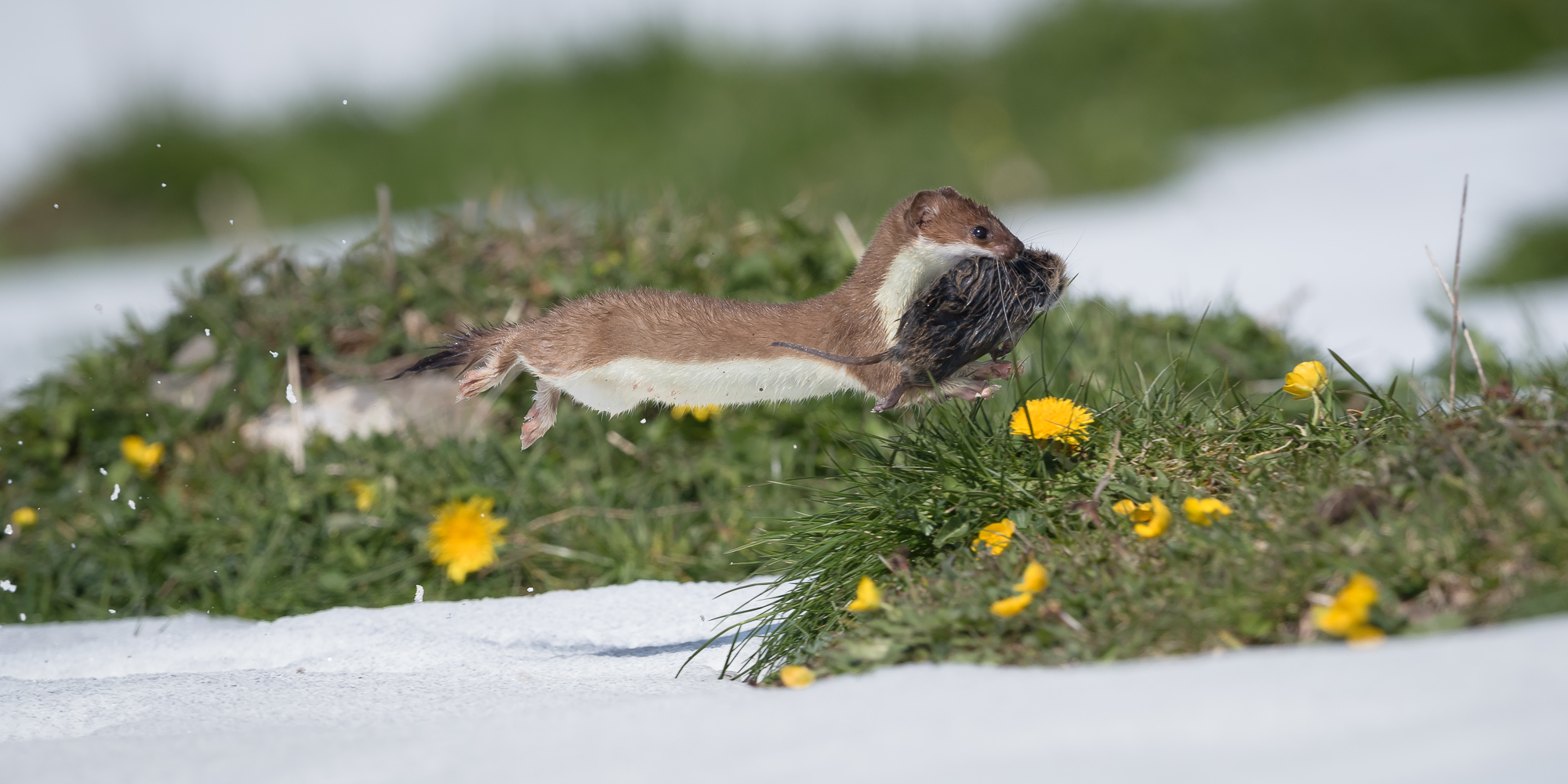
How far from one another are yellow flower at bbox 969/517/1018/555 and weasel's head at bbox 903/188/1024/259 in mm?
536

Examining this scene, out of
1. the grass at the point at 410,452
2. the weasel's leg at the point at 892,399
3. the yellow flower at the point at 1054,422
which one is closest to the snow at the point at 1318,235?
the grass at the point at 410,452

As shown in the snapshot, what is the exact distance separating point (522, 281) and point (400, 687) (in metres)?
2.05

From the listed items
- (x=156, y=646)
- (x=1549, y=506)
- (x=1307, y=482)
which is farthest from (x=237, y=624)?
(x=1549, y=506)

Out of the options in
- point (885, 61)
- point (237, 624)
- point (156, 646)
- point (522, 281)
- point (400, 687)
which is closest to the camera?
point (400, 687)

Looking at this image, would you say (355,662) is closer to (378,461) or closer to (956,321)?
(378,461)

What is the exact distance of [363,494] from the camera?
12.1 ft

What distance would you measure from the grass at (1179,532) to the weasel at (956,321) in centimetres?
38

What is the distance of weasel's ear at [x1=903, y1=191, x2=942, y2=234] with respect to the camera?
2.07 metres

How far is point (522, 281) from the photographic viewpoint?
166 inches

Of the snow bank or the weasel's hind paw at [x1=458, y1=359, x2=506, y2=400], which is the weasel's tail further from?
the snow bank

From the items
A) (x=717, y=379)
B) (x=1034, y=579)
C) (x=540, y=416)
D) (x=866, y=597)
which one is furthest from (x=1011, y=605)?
(x=540, y=416)

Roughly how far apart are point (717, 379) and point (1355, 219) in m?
6.84

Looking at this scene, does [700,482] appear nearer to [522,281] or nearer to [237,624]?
[522,281]

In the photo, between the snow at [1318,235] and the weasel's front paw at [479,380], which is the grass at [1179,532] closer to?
the weasel's front paw at [479,380]
